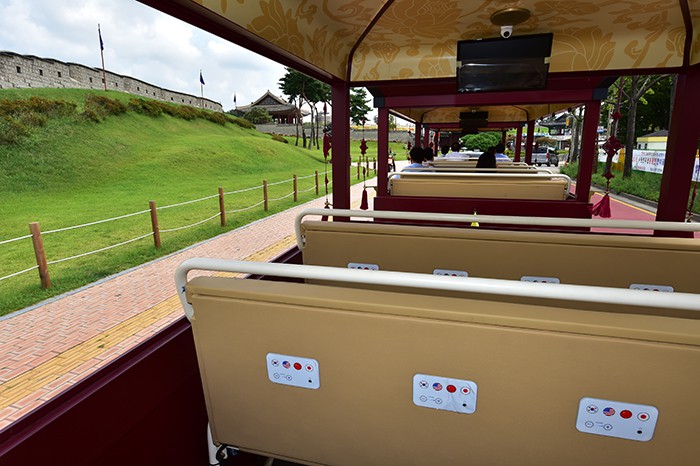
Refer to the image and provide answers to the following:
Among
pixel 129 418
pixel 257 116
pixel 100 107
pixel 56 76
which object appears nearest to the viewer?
pixel 129 418

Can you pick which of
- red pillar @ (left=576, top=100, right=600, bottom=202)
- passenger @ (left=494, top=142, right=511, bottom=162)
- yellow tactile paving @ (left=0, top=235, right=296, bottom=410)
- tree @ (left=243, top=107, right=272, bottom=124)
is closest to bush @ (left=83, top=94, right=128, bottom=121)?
tree @ (left=243, top=107, right=272, bottom=124)

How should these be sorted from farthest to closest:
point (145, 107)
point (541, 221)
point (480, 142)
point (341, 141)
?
1. point (145, 107)
2. point (480, 142)
3. point (341, 141)
4. point (541, 221)

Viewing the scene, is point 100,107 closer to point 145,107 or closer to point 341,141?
point 145,107

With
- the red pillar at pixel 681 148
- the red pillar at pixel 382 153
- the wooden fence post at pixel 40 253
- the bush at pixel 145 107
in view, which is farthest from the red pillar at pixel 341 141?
the bush at pixel 145 107

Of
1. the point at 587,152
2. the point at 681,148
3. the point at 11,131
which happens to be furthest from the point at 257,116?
the point at 681,148

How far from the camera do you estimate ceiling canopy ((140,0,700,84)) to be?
2.21 metres

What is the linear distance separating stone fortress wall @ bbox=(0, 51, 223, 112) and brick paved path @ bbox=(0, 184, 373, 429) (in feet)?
93.5

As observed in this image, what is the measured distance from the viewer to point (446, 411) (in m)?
1.10

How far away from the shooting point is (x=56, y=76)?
2892 centimetres

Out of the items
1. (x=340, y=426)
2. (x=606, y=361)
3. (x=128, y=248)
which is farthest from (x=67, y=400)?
(x=128, y=248)

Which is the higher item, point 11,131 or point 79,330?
point 11,131

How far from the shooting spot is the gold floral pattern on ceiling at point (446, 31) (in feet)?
7.61

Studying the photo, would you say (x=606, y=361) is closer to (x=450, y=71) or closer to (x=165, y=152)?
(x=450, y=71)

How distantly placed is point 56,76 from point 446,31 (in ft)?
118
